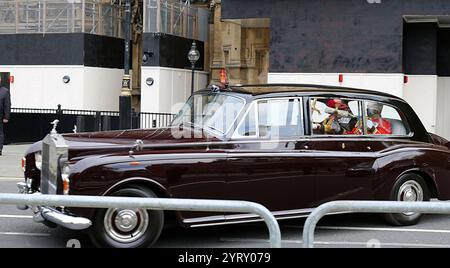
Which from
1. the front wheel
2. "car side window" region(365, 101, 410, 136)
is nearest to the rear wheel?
"car side window" region(365, 101, 410, 136)

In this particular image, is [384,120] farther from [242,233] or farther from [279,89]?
[242,233]

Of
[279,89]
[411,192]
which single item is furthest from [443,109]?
[279,89]

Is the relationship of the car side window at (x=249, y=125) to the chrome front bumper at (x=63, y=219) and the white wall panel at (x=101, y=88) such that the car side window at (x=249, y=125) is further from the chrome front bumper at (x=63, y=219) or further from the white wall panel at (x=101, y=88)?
the white wall panel at (x=101, y=88)

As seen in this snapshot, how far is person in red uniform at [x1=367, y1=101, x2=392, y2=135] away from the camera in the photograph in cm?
755

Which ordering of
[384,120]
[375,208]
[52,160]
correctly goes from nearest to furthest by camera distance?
[375,208] → [52,160] → [384,120]

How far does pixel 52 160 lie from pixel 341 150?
325cm

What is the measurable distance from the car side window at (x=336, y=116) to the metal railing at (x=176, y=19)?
1500 cm

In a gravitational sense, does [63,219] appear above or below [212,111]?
below

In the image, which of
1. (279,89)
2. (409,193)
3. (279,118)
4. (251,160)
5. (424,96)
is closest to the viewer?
(251,160)

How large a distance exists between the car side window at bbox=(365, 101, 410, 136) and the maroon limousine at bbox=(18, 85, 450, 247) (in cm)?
1

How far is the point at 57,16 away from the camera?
72.9 feet

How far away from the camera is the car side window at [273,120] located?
684cm

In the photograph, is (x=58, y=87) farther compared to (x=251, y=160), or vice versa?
(x=58, y=87)

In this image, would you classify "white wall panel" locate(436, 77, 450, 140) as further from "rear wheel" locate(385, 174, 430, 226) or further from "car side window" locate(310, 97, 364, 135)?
"car side window" locate(310, 97, 364, 135)
